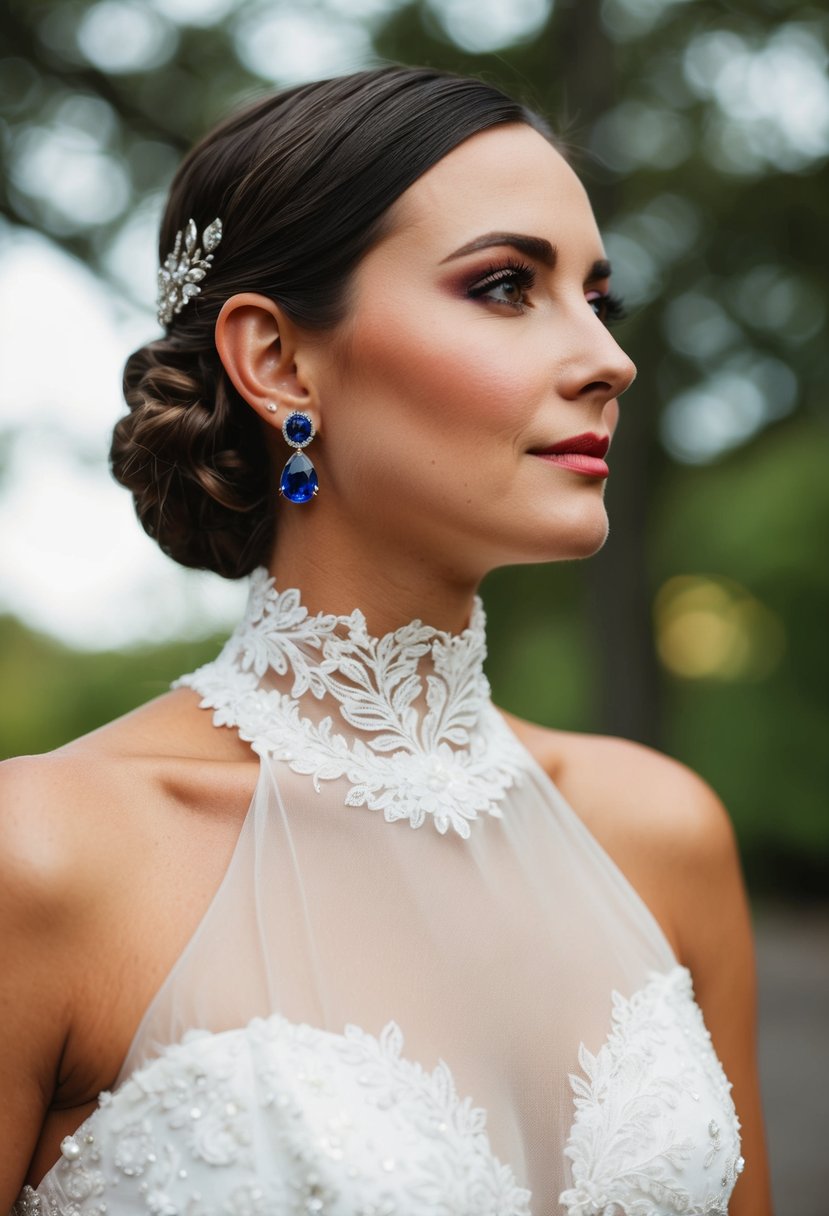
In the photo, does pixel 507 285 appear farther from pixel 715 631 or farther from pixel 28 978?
pixel 715 631

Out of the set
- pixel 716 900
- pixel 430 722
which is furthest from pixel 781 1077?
pixel 430 722

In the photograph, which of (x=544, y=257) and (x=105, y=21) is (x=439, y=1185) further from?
(x=105, y=21)

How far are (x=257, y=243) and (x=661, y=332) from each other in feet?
27.0

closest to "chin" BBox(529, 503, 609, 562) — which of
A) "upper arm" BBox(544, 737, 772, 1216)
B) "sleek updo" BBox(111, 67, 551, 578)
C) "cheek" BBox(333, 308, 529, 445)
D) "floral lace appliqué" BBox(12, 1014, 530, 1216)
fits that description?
"cheek" BBox(333, 308, 529, 445)

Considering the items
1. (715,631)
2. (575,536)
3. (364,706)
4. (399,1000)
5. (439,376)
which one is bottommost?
(399,1000)

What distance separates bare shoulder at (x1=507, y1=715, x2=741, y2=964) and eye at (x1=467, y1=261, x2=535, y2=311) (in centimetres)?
105

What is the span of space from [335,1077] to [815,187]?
874cm

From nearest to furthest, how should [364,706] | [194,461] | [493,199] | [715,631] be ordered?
1. [493,199]
2. [364,706]
3. [194,461]
4. [715,631]

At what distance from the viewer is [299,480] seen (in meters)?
2.38

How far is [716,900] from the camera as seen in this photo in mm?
2629

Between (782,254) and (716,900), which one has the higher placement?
(782,254)

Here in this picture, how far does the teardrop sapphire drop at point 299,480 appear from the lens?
93.5 inches

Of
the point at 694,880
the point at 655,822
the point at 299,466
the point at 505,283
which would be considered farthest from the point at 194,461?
the point at 694,880

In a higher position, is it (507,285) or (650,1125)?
(507,285)
